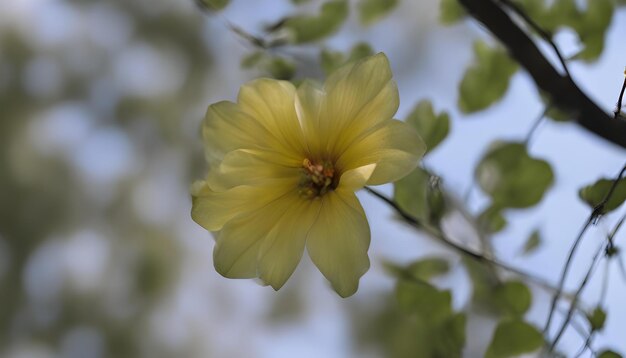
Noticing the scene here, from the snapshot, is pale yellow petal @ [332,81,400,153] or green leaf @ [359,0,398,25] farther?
green leaf @ [359,0,398,25]

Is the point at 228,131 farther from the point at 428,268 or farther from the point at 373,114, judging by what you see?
the point at 428,268

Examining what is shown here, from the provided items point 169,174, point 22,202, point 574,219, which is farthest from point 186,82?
point 574,219

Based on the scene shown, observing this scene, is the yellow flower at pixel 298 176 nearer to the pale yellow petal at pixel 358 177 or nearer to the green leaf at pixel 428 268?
the pale yellow petal at pixel 358 177

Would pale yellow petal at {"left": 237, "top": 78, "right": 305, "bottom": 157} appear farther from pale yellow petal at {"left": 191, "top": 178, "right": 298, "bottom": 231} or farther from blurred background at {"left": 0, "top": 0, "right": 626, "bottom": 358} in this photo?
blurred background at {"left": 0, "top": 0, "right": 626, "bottom": 358}

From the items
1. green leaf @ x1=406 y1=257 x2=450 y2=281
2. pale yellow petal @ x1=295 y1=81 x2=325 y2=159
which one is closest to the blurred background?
green leaf @ x1=406 y1=257 x2=450 y2=281

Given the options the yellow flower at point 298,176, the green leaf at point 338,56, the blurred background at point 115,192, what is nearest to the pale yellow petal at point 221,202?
the yellow flower at point 298,176

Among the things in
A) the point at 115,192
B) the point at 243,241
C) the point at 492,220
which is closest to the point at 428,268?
the point at 492,220

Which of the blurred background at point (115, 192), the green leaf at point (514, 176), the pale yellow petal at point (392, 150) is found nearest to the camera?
the pale yellow petal at point (392, 150)

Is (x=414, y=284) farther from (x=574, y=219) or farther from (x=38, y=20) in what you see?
(x=38, y=20)
